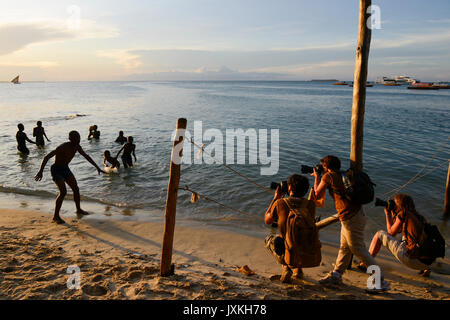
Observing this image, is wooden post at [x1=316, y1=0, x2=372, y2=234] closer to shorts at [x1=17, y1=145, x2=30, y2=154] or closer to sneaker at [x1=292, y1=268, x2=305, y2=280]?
sneaker at [x1=292, y1=268, x2=305, y2=280]

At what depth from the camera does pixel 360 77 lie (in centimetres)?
414

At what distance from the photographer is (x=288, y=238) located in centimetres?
354

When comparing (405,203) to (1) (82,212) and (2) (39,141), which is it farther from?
(2) (39,141)

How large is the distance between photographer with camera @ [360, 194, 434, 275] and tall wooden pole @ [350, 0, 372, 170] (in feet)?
2.60

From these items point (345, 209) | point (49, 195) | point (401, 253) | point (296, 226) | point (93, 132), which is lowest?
point (49, 195)

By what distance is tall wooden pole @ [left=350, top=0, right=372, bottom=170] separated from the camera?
4.02 meters

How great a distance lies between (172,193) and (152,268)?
1.37 metres

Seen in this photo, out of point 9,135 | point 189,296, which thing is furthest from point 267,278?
point 9,135

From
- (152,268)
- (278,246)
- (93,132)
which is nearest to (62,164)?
(152,268)

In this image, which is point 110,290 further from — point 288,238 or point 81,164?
point 81,164

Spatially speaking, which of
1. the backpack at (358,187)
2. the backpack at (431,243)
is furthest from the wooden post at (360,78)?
the backpack at (431,243)

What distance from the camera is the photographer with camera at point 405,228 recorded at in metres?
3.73

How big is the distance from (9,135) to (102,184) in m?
13.6

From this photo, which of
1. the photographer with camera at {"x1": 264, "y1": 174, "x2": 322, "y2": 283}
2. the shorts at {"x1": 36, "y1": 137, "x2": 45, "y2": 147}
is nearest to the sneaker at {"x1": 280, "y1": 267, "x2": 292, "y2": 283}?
the photographer with camera at {"x1": 264, "y1": 174, "x2": 322, "y2": 283}
